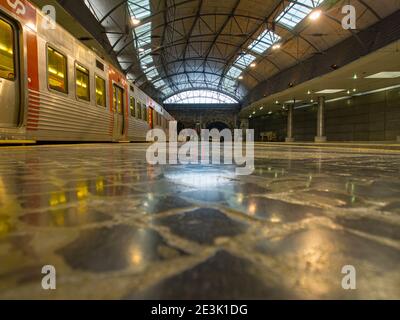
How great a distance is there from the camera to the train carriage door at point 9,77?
5.01 m

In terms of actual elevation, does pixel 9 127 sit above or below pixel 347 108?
below

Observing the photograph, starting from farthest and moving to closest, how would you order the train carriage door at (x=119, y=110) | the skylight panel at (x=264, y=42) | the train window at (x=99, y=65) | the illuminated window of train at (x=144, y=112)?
the skylight panel at (x=264, y=42)
the illuminated window of train at (x=144, y=112)
the train carriage door at (x=119, y=110)
the train window at (x=99, y=65)

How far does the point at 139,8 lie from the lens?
18047 millimetres

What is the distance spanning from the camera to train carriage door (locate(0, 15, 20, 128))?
5.01 m

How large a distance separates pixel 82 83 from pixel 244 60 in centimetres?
2603

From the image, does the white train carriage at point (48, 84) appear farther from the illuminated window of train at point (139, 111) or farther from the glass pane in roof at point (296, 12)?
the glass pane in roof at point (296, 12)

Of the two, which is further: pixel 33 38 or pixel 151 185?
pixel 33 38

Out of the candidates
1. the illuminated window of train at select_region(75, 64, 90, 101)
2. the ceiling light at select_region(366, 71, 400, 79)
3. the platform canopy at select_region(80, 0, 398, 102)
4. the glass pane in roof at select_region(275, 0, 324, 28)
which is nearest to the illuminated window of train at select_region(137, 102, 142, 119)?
the platform canopy at select_region(80, 0, 398, 102)

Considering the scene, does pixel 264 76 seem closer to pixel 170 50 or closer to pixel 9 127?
pixel 170 50

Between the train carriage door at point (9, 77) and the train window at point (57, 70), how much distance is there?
36.9 inches

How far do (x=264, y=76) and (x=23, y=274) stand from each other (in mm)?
32581

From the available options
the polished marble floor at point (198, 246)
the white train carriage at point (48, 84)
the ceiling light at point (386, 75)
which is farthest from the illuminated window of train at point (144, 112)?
the ceiling light at point (386, 75)

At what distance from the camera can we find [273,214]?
96cm
